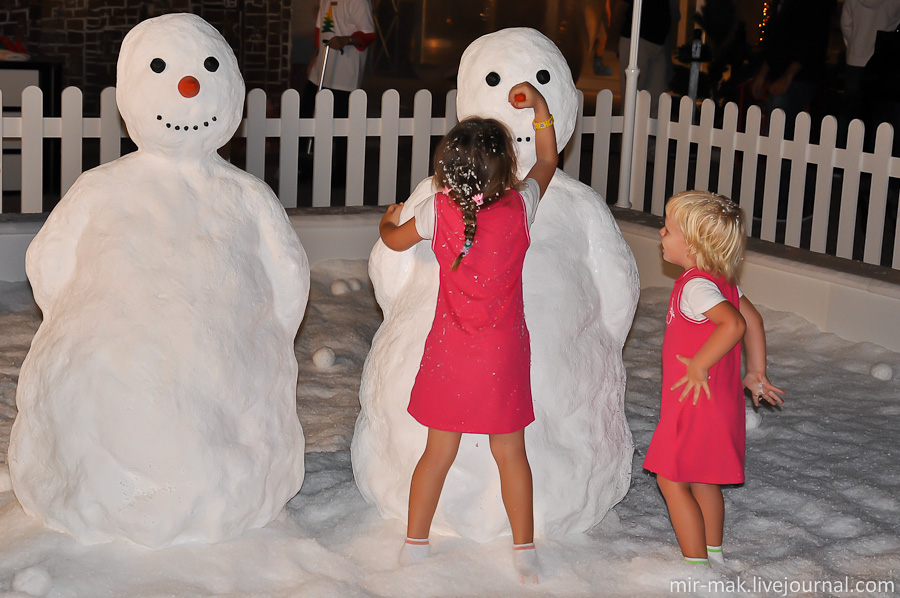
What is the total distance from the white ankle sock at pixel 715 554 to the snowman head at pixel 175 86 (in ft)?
7.13

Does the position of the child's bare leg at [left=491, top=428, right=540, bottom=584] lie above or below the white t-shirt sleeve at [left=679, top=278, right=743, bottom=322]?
below

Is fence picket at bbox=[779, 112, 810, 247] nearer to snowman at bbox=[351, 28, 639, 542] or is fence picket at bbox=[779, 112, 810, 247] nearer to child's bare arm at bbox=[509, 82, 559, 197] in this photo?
snowman at bbox=[351, 28, 639, 542]

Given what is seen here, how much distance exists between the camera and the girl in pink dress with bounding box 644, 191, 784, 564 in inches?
139

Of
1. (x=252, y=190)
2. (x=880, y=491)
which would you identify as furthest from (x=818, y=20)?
(x=252, y=190)

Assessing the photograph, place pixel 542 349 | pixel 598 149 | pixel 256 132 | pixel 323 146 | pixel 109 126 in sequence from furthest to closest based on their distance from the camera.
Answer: pixel 598 149 < pixel 323 146 < pixel 256 132 < pixel 109 126 < pixel 542 349

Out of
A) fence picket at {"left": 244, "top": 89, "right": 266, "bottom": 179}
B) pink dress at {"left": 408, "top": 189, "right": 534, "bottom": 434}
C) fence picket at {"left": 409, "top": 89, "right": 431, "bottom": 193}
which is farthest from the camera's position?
fence picket at {"left": 409, "top": 89, "right": 431, "bottom": 193}

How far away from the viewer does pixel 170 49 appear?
3.72 m

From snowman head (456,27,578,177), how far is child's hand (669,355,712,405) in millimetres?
938

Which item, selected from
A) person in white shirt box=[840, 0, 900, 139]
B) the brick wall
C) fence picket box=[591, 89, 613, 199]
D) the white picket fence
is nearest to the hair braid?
the white picket fence

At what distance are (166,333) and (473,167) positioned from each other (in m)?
1.12

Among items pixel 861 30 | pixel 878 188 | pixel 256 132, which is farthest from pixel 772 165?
pixel 256 132

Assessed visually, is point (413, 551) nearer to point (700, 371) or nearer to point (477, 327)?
point (477, 327)

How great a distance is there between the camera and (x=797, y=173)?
7.38m

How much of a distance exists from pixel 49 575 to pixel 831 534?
2.68 meters
